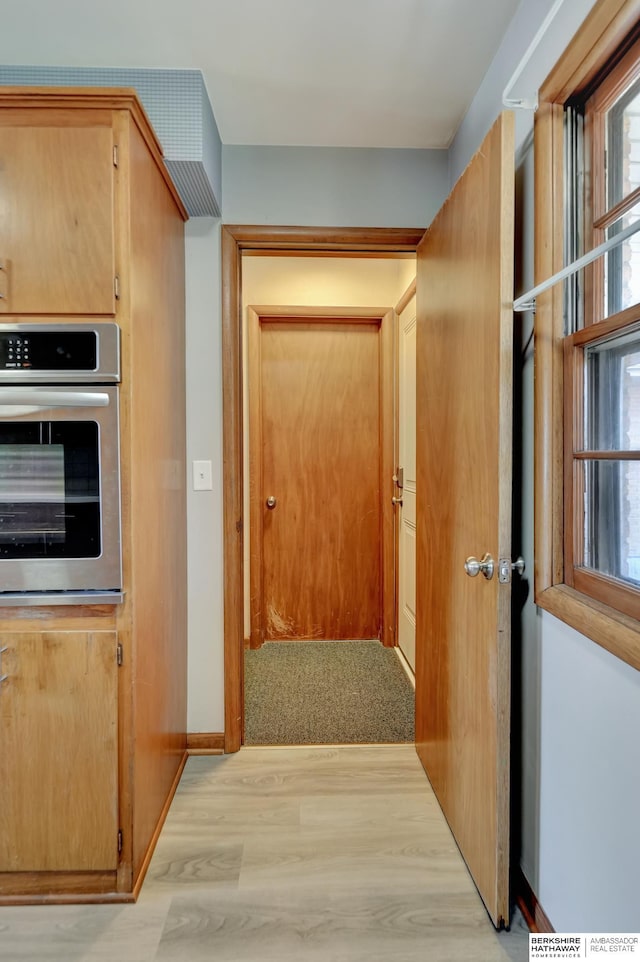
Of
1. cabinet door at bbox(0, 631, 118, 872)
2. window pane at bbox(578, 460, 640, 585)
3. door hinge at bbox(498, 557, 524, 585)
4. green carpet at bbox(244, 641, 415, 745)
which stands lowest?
green carpet at bbox(244, 641, 415, 745)

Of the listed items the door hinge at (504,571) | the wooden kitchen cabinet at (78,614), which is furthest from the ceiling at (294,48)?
the door hinge at (504,571)

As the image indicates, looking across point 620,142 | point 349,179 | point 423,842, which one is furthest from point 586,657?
point 349,179

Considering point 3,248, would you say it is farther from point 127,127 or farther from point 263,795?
point 263,795

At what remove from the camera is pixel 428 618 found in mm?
1898

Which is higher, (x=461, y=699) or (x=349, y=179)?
(x=349, y=179)

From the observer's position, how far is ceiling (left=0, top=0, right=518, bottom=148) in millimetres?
1426

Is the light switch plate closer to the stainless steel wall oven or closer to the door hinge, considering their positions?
the stainless steel wall oven

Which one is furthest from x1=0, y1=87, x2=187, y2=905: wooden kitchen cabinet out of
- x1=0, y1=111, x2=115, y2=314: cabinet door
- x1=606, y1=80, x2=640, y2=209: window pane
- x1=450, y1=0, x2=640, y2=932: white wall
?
x1=606, y1=80, x2=640, y2=209: window pane

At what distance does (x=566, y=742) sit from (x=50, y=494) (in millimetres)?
1464

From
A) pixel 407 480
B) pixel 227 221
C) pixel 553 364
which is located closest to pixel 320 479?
pixel 407 480

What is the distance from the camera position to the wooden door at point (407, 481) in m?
2.75

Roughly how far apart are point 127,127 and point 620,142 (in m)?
1.22

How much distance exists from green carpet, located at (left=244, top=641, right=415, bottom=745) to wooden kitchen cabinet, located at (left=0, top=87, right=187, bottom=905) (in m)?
0.88

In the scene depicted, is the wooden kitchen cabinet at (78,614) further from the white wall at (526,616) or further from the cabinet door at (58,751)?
the white wall at (526,616)
